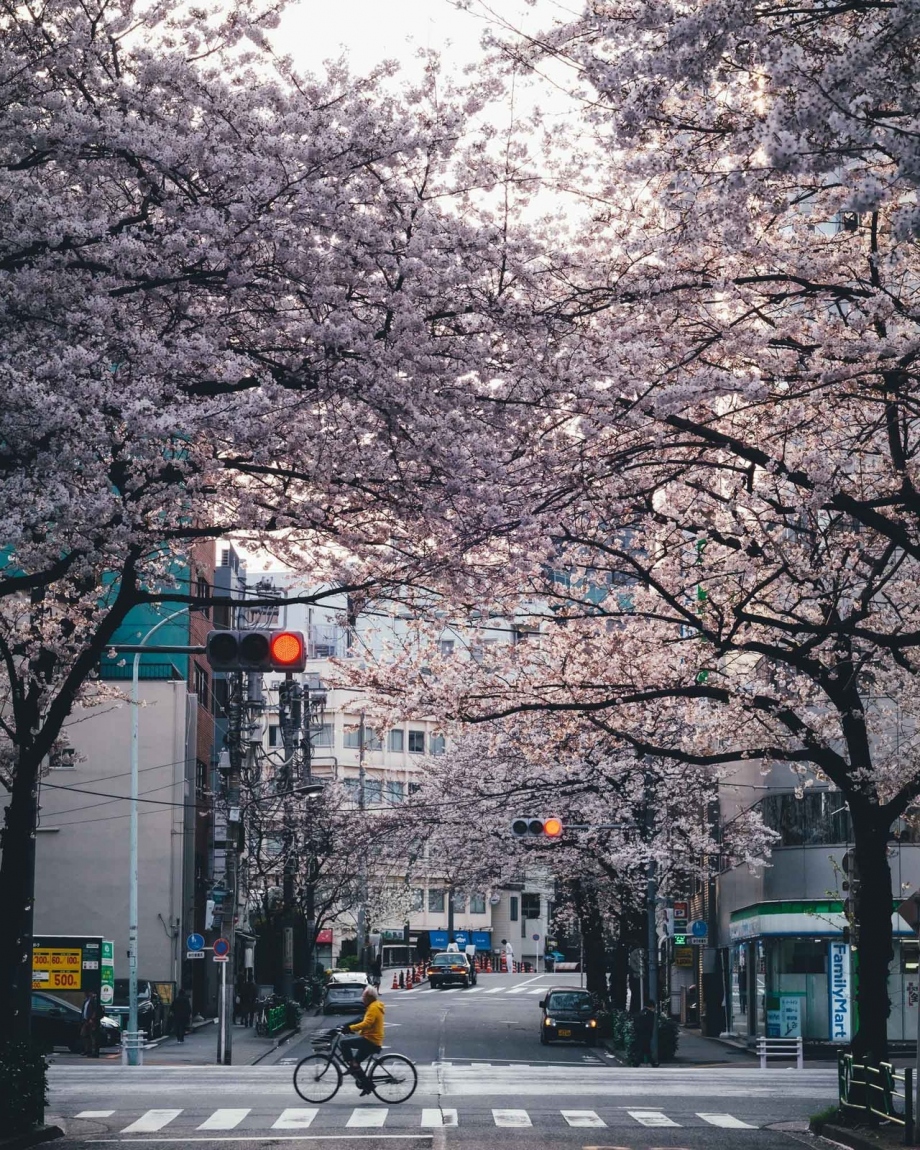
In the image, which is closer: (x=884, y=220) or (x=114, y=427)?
(x=114, y=427)

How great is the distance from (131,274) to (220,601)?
415cm

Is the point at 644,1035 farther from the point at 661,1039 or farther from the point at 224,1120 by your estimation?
the point at 224,1120

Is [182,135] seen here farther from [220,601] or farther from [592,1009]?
[592,1009]

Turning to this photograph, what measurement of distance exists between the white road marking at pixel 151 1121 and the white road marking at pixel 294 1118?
137 centimetres

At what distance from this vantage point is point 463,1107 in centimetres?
2092

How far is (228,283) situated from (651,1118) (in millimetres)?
12806

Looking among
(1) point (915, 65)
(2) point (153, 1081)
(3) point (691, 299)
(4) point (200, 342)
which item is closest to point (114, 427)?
(4) point (200, 342)

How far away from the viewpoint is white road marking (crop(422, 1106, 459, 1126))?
18688 mm

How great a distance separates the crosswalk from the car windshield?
21.7 m

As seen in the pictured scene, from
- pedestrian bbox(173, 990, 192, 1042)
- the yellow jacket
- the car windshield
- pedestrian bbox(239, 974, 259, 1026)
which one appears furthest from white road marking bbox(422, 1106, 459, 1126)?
pedestrian bbox(239, 974, 259, 1026)

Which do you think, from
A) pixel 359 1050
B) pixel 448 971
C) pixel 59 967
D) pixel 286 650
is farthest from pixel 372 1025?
pixel 448 971

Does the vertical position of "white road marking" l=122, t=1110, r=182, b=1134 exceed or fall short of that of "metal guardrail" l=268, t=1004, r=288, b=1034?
it exceeds it

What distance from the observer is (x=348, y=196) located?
12.6 m

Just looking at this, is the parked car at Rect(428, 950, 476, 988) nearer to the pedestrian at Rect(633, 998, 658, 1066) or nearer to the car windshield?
the car windshield
